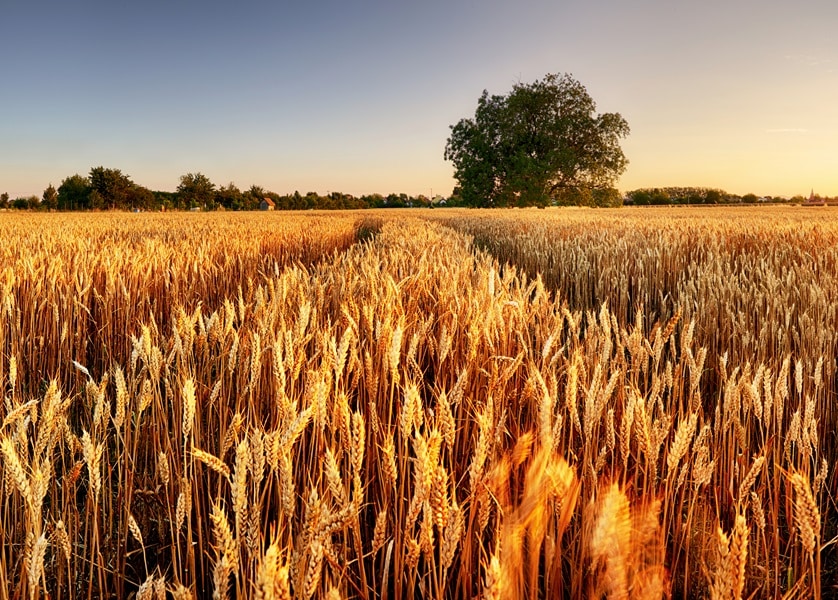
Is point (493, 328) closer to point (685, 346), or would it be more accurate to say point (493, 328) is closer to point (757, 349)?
point (685, 346)

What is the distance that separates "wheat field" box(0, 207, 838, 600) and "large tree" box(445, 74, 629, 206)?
3419 centimetres

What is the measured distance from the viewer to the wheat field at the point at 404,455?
739 millimetres

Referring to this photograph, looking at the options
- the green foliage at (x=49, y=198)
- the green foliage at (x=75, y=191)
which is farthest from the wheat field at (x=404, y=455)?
the green foliage at (x=75, y=191)

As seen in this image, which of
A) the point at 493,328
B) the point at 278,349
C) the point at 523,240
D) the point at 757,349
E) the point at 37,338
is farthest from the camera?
the point at 523,240

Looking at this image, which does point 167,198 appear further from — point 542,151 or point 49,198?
point 542,151

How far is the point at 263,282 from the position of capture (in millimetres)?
3898

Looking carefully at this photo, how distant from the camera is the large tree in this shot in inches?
1399

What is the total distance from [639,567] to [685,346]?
26.2 inches

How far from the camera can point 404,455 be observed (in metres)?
1.22

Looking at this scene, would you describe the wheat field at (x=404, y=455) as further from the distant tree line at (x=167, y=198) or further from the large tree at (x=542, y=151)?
the distant tree line at (x=167, y=198)

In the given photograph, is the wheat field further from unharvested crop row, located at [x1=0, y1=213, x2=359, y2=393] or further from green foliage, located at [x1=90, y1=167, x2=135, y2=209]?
green foliage, located at [x1=90, y1=167, x2=135, y2=209]

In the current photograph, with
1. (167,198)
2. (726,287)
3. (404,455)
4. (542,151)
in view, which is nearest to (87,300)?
(404,455)

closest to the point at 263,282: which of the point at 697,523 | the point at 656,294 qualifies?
the point at 656,294

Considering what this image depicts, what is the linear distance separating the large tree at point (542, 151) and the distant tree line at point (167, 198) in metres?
16.5
